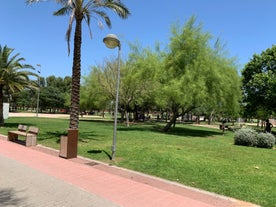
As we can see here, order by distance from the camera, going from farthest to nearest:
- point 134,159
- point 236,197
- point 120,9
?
point 120,9
point 134,159
point 236,197

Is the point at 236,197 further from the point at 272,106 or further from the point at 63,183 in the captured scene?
the point at 272,106

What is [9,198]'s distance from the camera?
5449 mm

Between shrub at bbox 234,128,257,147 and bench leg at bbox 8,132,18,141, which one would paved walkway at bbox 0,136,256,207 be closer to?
bench leg at bbox 8,132,18,141

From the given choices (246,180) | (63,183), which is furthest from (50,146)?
(246,180)

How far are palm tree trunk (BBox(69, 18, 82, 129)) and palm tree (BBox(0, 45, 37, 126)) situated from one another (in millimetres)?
9551

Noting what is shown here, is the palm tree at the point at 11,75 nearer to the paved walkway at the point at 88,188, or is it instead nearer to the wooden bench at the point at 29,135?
the wooden bench at the point at 29,135

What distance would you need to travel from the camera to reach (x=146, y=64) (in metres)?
24.0

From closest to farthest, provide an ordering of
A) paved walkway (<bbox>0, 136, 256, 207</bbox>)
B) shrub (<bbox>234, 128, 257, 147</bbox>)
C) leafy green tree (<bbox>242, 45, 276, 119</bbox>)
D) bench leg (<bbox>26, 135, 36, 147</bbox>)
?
paved walkway (<bbox>0, 136, 256, 207</bbox>), bench leg (<bbox>26, 135, 36, 147</bbox>), shrub (<bbox>234, 128, 257, 147</bbox>), leafy green tree (<bbox>242, 45, 276, 119</bbox>)

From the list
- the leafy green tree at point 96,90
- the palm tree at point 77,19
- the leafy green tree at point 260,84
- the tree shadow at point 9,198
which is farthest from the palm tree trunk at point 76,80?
the leafy green tree at point 260,84

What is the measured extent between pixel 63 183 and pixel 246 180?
4.62 m

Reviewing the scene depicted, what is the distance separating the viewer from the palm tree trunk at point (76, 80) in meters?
12.9

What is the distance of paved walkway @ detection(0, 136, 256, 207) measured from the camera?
215 inches

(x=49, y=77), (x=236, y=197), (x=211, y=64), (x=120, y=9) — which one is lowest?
(x=236, y=197)

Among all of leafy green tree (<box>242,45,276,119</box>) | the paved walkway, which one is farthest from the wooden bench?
leafy green tree (<box>242,45,276,119</box>)
